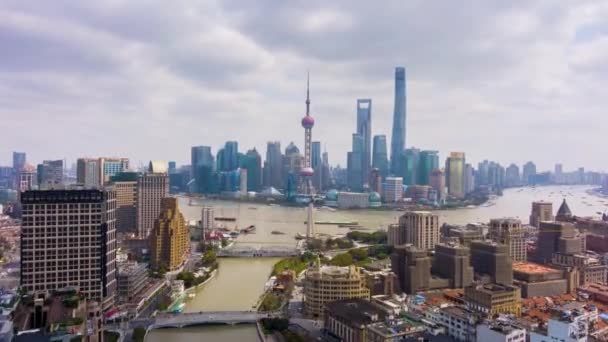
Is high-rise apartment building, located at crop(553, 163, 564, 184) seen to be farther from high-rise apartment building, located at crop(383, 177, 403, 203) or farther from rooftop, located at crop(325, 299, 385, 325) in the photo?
rooftop, located at crop(325, 299, 385, 325)

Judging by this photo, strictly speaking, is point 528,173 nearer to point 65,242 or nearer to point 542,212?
point 542,212

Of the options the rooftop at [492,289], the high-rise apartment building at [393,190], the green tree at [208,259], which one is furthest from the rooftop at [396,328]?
the high-rise apartment building at [393,190]

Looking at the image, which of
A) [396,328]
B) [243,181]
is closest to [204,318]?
[396,328]

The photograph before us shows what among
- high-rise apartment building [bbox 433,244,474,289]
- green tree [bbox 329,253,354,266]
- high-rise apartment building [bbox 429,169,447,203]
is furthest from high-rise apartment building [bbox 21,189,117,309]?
high-rise apartment building [bbox 429,169,447,203]

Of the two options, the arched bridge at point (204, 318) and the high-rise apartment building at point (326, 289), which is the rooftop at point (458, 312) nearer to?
the high-rise apartment building at point (326, 289)

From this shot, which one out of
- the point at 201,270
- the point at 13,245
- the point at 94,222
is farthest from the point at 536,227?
the point at 13,245

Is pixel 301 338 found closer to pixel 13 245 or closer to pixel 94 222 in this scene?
pixel 94 222
